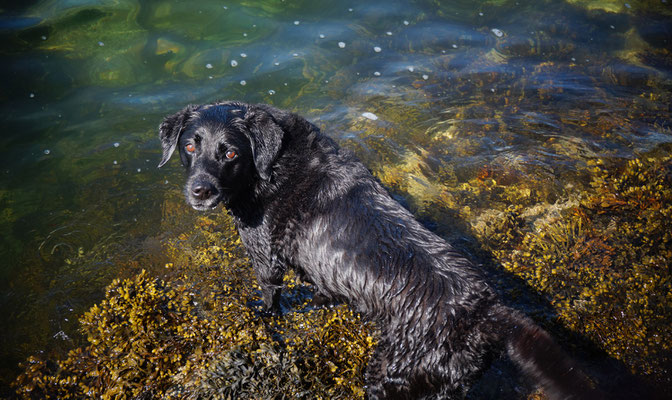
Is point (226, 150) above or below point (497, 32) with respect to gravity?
below

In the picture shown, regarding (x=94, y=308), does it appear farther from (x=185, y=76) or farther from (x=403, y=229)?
(x=185, y=76)

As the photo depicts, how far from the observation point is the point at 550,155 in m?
5.40

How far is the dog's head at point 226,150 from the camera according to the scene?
337cm

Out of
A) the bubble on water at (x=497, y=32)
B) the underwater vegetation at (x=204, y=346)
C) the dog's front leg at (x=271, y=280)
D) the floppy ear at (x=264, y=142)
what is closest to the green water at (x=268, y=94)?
the bubble on water at (x=497, y=32)

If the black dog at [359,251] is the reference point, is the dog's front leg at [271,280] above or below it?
below

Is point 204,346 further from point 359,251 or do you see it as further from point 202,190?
point 359,251

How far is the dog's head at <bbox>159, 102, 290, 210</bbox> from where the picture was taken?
3371 millimetres

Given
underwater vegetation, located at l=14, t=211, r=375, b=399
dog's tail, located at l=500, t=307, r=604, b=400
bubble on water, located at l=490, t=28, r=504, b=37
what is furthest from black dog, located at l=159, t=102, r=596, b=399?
bubble on water, located at l=490, t=28, r=504, b=37

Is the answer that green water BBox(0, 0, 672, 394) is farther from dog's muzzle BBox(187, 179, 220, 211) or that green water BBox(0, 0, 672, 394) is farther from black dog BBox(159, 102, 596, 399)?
black dog BBox(159, 102, 596, 399)

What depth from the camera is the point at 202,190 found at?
10.8ft

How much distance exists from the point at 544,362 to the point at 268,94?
596cm

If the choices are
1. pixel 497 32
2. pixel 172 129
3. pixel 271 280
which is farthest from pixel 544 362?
pixel 497 32

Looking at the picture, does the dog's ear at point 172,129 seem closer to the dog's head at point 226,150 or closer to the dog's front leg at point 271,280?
the dog's head at point 226,150

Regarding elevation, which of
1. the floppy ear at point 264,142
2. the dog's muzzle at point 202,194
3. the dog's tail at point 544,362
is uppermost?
the floppy ear at point 264,142
